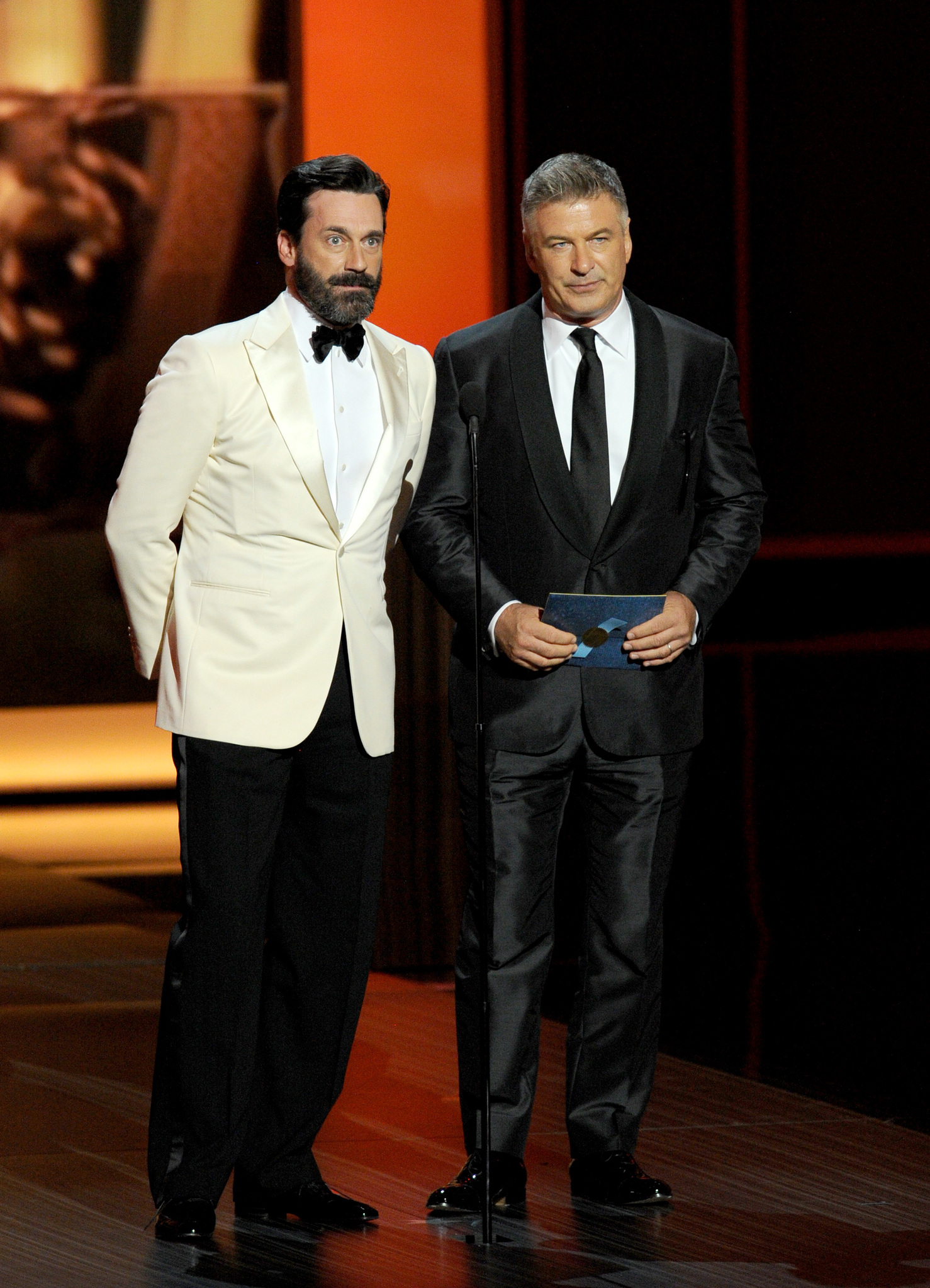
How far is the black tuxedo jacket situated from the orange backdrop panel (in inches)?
101

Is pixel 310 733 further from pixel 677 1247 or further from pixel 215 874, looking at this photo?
pixel 677 1247

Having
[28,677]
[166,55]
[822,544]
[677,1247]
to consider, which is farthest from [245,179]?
[677,1247]

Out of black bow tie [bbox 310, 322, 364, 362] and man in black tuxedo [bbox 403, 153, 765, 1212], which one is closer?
black bow tie [bbox 310, 322, 364, 362]

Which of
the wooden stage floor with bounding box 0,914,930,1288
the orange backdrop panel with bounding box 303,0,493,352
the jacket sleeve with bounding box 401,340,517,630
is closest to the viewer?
the wooden stage floor with bounding box 0,914,930,1288

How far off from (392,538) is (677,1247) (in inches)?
44.0

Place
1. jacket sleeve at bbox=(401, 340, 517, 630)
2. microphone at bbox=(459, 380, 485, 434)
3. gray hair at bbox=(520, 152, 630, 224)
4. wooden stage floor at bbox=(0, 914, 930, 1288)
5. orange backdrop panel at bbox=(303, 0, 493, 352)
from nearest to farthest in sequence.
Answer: wooden stage floor at bbox=(0, 914, 930, 1288), microphone at bbox=(459, 380, 485, 434), gray hair at bbox=(520, 152, 630, 224), jacket sleeve at bbox=(401, 340, 517, 630), orange backdrop panel at bbox=(303, 0, 493, 352)

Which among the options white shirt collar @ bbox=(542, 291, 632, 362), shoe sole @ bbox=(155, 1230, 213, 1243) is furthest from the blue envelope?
shoe sole @ bbox=(155, 1230, 213, 1243)

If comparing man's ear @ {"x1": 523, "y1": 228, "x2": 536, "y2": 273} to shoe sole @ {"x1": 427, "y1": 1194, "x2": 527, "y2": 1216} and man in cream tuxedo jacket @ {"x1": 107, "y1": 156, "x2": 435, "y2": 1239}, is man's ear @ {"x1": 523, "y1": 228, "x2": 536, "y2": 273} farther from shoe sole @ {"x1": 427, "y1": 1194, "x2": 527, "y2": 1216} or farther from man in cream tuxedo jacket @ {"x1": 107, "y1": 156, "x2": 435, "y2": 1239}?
shoe sole @ {"x1": 427, "y1": 1194, "x2": 527, "y2": 1216}

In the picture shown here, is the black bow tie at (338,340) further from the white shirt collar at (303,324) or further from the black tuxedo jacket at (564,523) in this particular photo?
the black tuxedo jacket at (564,523)

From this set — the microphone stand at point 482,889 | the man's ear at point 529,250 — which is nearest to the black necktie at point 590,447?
the man's ear at point 529,250

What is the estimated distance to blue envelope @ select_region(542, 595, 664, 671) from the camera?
2750 millimetres

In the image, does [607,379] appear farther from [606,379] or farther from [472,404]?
[472,404]

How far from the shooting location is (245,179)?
33.2 feet

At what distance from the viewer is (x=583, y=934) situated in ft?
9.55
